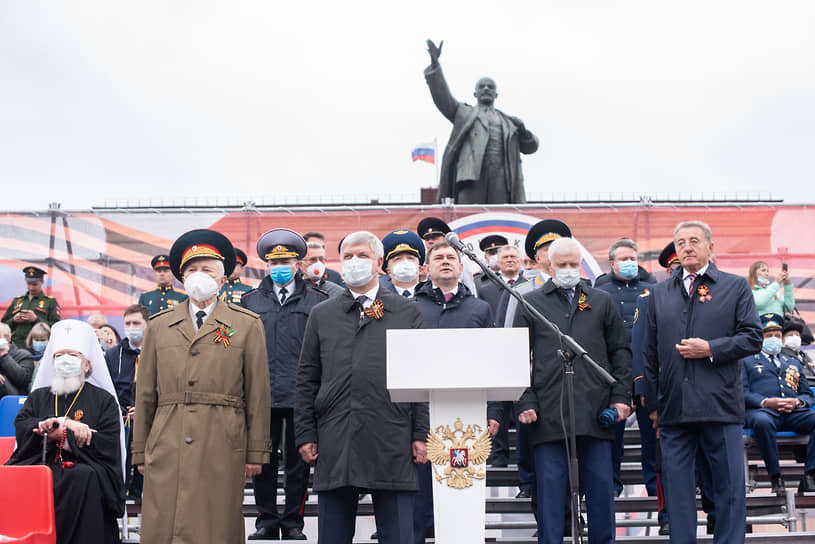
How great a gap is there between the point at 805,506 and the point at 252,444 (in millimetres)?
4843

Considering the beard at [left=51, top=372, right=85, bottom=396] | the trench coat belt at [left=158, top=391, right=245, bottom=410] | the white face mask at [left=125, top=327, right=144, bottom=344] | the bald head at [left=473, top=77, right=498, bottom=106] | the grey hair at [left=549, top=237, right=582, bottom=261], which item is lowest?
the trench coat belt at [left=158, top=391, right=245, bottom=410]

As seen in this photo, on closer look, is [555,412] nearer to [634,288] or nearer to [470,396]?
[470,396]

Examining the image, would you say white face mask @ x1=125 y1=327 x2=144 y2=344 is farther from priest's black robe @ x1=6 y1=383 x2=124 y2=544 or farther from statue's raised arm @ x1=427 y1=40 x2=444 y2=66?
statue's raised arm @ x1=427 y1=40 x2=444 y2=66

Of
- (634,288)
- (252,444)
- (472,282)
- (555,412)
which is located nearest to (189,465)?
(252,444)

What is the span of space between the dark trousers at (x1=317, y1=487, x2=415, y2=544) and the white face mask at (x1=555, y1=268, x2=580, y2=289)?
5.77 ft

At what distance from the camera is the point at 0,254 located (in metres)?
10.4

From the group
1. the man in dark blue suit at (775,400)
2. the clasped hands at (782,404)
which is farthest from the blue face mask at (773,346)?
the clasped hands at (782,404)

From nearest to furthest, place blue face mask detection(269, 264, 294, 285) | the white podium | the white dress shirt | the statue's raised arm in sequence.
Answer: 1. the white podium
2. the white dress shirt
3. blue face mask detection(269, 264, 294, 285)
4. the statue's raised arm

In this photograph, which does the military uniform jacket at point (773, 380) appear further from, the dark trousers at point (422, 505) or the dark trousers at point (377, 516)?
the dark trousers at point (377, 516)

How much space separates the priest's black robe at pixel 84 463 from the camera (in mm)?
5355

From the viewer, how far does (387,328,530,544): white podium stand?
12.3ft

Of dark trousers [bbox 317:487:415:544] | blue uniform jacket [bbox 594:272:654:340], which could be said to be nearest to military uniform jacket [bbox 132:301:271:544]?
dark trousers [bbox 317:487:415:544]

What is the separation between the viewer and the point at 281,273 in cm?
629

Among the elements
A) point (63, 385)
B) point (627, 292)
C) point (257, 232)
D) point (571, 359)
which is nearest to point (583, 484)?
point (571, 359)
